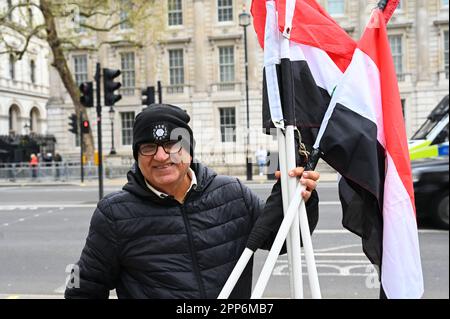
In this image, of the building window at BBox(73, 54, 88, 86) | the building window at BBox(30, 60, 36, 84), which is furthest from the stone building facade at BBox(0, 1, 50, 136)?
the building window at BBox(73, 54, 88, 86)

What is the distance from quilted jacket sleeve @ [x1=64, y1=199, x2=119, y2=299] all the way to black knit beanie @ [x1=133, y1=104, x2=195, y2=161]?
0.92ft

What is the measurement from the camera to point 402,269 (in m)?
1.76

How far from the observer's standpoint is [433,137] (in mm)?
9406

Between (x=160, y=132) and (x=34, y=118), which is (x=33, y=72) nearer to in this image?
(x=34, y=118)

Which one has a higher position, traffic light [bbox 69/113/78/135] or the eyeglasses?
traffic light [bbox 69/113/78/135]

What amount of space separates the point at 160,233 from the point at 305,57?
829mm

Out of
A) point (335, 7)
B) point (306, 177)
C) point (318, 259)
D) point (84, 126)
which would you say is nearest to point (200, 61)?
point (84, 126)

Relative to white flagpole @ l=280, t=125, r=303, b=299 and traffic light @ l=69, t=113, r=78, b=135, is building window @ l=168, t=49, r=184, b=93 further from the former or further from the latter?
white flagpole @ l=280, t=125, r=303, b=299

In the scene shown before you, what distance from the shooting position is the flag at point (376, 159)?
5.77 feet

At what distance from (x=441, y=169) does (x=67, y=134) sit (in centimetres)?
3426

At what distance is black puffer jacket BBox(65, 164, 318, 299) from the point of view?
1.91m

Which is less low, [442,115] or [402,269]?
[442,115]
